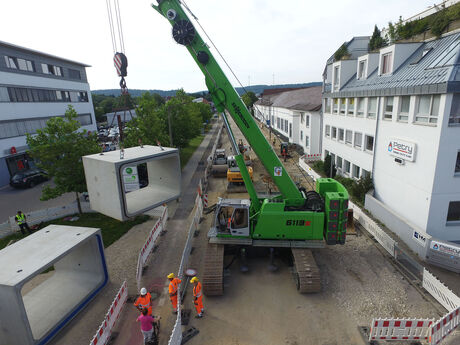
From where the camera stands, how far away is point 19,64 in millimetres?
28016

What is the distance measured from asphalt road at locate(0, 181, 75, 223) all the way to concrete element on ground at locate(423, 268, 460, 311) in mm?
22129

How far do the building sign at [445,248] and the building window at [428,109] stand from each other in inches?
212

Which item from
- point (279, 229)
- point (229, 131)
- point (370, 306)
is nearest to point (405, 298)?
point (370, 306)

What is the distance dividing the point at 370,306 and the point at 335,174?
14865 mm

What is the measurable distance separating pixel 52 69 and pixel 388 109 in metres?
36.6

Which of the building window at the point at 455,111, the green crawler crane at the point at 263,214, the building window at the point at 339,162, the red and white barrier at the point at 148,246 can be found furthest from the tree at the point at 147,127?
the building window at the point at 455,111

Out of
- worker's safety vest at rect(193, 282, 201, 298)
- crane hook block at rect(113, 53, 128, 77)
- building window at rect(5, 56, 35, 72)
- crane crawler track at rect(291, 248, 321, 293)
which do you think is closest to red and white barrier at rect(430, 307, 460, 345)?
crane crawler track at rect(291, 248, 321, 293)

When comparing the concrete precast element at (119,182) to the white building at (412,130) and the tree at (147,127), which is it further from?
the tree at (147,127)

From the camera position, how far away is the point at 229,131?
1143cm

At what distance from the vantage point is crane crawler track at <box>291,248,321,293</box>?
9.76 metres

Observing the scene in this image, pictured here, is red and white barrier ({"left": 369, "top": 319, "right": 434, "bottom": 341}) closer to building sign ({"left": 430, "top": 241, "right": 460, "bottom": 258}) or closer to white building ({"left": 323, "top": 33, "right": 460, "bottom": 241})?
building sign ({"left": 430, "top": 241, "right": 460, "bottom": 258})

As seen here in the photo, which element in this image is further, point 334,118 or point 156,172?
point 334,118

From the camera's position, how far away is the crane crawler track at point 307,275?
9.76 metres

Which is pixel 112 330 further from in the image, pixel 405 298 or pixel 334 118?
pixel 334 118
